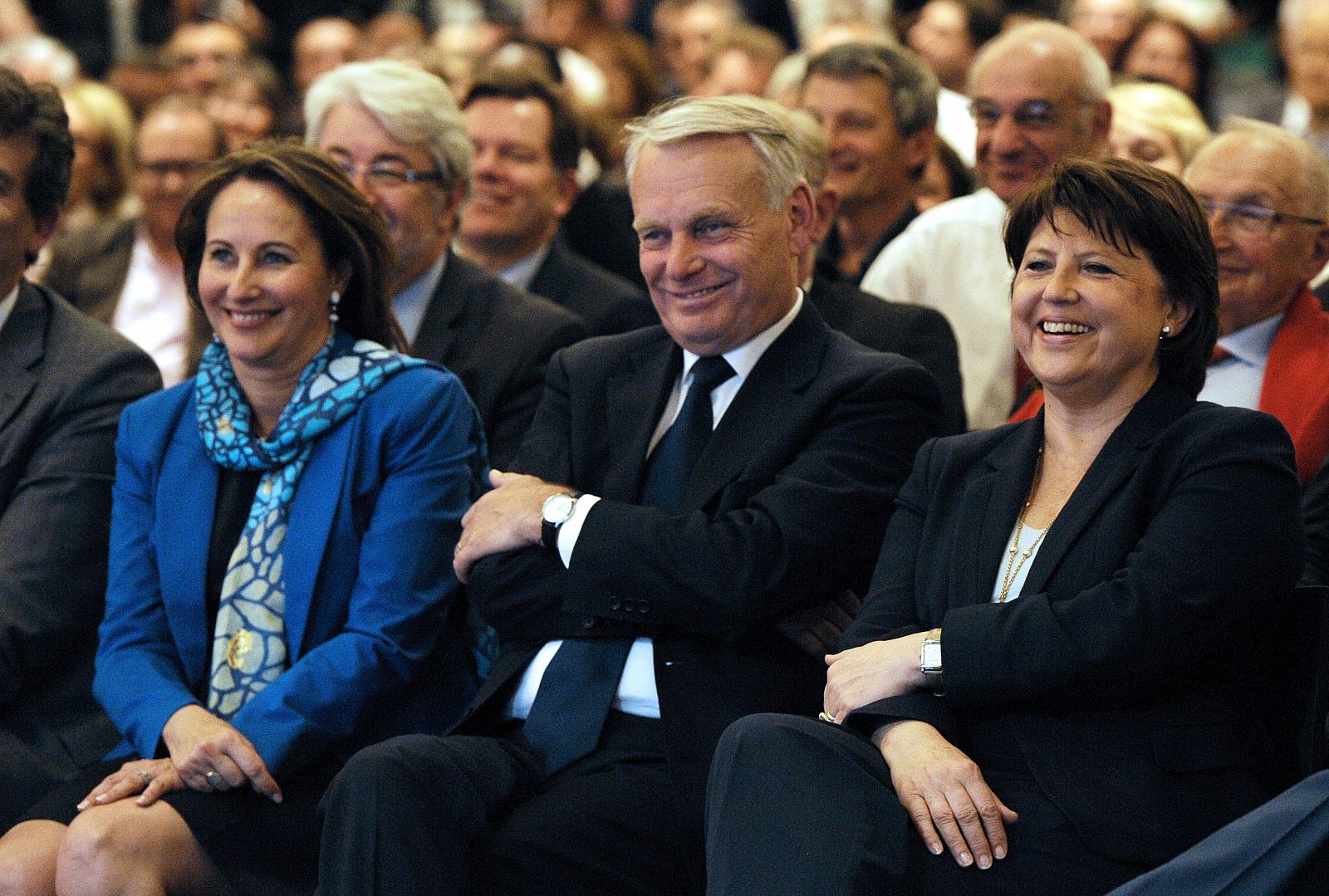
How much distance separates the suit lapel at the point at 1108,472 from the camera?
2572mm

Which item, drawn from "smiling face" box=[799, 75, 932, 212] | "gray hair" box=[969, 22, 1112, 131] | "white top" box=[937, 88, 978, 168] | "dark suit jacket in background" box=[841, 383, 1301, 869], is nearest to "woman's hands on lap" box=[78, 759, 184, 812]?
"dark suit jacket in background" box=[841, 383, 1301, 869]

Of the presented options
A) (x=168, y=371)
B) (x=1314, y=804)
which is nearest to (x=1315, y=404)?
(x=1314, y=804)

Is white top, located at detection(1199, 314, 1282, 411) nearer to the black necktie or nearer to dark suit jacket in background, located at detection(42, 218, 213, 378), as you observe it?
the black necktie

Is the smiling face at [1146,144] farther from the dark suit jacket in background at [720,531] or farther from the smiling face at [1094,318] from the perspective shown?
the smiling face at [1094,318]

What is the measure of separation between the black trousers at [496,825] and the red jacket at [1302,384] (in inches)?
40.5

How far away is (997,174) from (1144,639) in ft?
7.83

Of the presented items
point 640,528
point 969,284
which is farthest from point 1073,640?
point 969,284

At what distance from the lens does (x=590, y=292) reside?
4.61 meters

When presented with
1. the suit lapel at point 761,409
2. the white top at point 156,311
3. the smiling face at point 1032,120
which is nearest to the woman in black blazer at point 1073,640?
the suit lapel at point 761,409

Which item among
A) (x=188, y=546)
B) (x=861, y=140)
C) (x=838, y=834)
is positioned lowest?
(x=838, y=834)

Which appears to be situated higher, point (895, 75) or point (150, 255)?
point (895, 75)

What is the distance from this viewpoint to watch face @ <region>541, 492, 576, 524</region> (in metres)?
2.95

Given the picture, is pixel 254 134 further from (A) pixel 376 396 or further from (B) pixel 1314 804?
(B) pixel 1314 804

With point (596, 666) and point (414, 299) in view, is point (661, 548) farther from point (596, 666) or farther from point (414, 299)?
point (414, 299)
